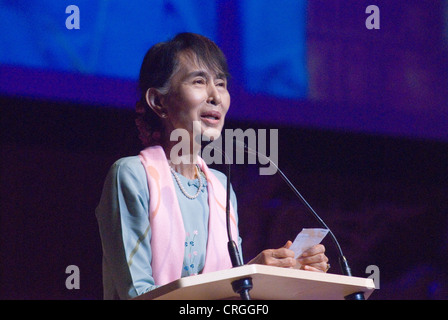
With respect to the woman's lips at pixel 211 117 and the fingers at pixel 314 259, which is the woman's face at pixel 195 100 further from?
the fingers at pixel 314 259

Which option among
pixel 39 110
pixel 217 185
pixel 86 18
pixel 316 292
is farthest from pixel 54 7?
pixel 316 292

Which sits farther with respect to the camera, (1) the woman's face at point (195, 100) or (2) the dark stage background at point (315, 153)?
(2) the dark stage background at point (315, 153)

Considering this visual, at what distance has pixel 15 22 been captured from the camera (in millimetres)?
2240

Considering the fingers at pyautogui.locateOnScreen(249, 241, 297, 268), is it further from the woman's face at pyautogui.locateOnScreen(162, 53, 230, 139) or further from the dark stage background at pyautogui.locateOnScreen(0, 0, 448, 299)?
the dark stage background at pyautogui.locateOnScreen(0, 0, 448, 299)

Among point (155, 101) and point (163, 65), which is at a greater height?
point (163, 65)

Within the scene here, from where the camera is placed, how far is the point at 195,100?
199 centimetres

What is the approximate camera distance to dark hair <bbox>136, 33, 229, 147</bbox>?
205 cm

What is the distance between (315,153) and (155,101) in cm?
89

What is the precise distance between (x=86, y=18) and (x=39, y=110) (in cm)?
40

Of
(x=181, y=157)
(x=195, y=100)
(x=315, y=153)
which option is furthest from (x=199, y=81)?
(x=315, y=153)

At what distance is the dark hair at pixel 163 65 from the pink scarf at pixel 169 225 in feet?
0.47

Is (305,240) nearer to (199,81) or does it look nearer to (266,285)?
(266,285)

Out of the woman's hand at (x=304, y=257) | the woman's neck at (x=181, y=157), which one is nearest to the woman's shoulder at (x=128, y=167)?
the woman's neck at (x=181, y=157)

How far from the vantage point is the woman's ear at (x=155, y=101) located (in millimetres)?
2066
